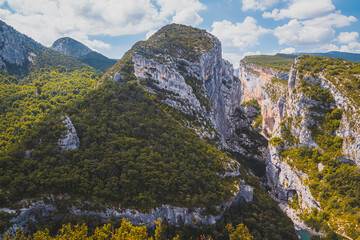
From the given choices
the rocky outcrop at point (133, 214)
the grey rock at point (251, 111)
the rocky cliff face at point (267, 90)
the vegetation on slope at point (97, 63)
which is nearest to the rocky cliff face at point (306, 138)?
the rocky cliff face at point (267, 90)

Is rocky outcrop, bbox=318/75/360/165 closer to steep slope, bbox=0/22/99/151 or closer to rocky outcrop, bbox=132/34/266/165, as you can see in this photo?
Result: rocky outcrop, bbox=132/34/266/165

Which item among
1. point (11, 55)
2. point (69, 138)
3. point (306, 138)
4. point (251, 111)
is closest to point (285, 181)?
point (306, 138)

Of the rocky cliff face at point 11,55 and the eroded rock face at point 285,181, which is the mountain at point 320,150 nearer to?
the eroded rock face at point 285,181

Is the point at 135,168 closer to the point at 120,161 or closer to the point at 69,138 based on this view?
the point at 120,161

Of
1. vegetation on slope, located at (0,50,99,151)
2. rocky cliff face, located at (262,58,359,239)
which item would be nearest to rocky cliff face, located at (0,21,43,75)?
vegetation on slope, located at (0,50,99,151)

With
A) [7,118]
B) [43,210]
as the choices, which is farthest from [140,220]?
[7,118]

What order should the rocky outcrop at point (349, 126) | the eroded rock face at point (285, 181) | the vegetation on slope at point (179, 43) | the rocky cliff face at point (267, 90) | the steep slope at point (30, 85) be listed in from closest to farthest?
the rocky outcrop at point (349, 126)
the steep slope at point (30, 85)
the eroded rock face at point (285, 181)
the vegetation on slope at point (179, 43)
the rocky cliff face at point (267, 90)
